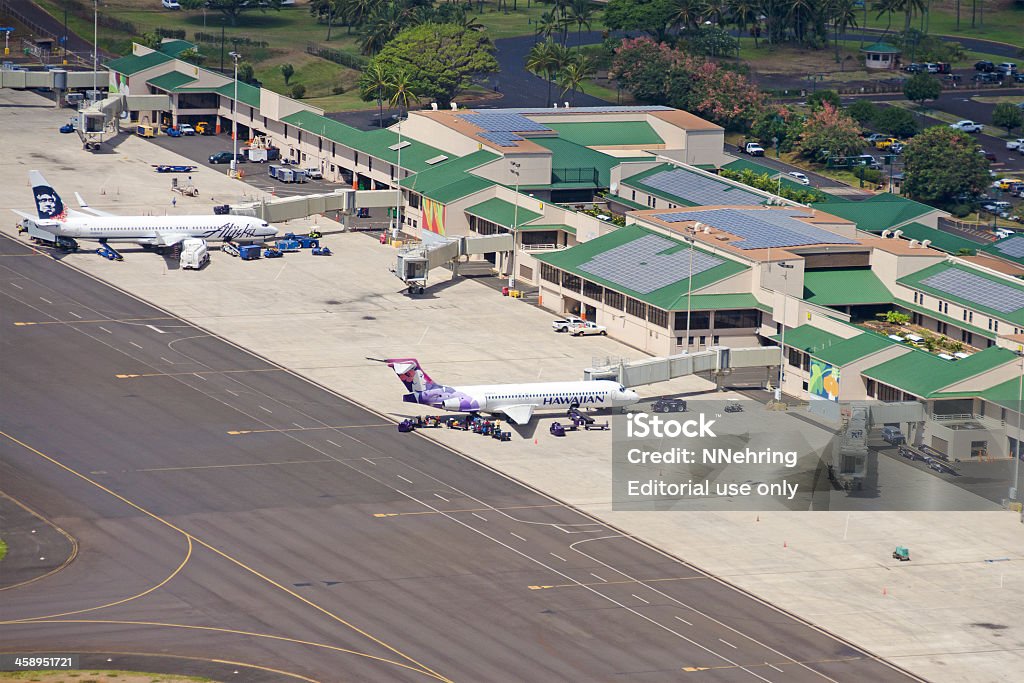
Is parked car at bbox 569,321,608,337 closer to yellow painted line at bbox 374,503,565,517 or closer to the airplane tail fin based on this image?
the airplane tail fin

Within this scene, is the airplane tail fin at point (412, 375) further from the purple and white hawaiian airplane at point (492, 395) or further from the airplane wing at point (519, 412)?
the airplane wing at point (519, 412)

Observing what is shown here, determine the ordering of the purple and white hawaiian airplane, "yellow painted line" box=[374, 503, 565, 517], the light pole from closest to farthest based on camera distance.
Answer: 1. "yellow painted line" box=[374, 503, 565, 517]
2. the purple and white hawaiian airplane
3. the light pole

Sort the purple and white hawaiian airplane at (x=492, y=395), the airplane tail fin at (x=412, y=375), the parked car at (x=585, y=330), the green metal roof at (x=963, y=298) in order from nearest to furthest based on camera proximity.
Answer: the airplane tail fin at (x=412, y=375) → the purple and white hawaiian airplane at (x=492, y=395) → the green metal roof at (x=963, y=298) → the parked car at (x=585, y=330)

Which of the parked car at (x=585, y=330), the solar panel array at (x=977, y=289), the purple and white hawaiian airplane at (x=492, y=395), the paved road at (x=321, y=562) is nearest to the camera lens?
the paved road at (x=321, y=562)

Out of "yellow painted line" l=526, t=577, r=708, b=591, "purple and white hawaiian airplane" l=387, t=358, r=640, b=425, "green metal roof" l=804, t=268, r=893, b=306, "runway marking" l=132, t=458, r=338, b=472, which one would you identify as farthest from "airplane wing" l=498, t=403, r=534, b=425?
"green metal roof" l=804, t=268, r=893, b=306

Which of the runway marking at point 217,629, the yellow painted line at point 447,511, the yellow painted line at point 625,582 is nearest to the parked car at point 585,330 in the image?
the yellow painted line at point 447,511

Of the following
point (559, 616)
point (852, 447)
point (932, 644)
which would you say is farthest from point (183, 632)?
point (852, 447)

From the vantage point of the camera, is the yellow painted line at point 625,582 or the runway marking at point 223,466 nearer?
the yellow painted line at point 625,582

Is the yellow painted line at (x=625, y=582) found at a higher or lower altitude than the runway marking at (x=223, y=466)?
lower

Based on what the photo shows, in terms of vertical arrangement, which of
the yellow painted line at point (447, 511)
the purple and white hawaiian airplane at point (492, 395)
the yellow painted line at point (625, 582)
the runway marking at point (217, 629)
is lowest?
the runway marking at point (217, 629)
